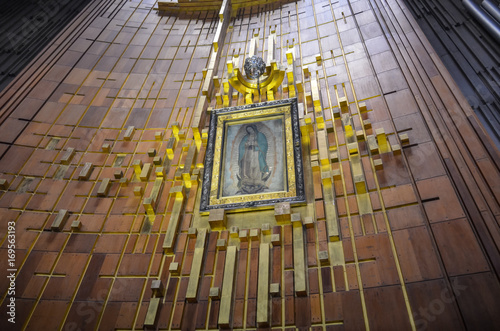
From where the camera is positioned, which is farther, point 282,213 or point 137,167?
point 137,167

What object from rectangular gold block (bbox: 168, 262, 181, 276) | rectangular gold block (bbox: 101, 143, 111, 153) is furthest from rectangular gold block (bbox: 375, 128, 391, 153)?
rectangular gold block (bbox: 101, 143, 111, 153)

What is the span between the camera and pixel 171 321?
339cm

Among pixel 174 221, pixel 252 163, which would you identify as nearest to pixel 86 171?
pixel 174 221

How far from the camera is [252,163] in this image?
14.9 ft

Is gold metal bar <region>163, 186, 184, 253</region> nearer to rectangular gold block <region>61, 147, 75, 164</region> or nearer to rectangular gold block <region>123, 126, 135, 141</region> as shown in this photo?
rectangular gold block <region>123, 126, 135, 141</region>

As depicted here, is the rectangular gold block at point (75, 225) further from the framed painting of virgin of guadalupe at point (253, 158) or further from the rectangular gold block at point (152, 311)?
the framed painting of virgin of guadalupe at point (253, 158)

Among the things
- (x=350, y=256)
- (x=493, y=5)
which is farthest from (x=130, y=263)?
(x=493, y=5)

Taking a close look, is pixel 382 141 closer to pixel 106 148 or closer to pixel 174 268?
pixel 174 268

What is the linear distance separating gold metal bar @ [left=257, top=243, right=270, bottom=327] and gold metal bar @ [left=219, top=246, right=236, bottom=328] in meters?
0.28

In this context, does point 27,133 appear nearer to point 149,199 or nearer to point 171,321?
point 149,199

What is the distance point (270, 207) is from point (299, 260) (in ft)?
2.56

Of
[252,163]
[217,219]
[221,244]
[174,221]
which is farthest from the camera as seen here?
[252,163]

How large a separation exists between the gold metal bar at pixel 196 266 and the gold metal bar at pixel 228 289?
0.95 ft

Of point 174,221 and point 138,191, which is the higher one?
point 138,191
